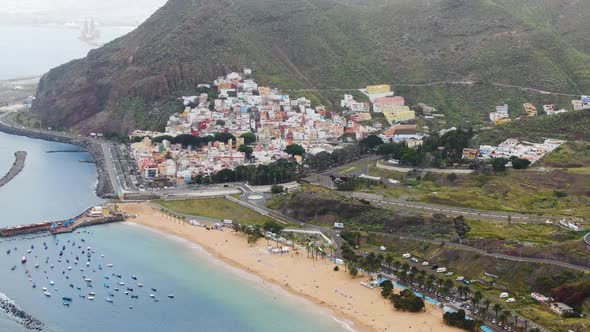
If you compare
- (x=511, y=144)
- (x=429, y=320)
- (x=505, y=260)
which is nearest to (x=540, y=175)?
(x=511, y=144)

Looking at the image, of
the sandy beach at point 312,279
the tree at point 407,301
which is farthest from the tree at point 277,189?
the tree at point 407,301

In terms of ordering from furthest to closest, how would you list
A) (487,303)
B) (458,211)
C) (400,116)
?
(400,116) → (458,211) → (487,303)

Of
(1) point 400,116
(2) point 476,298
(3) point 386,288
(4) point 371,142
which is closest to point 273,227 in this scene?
(3) point 386,288

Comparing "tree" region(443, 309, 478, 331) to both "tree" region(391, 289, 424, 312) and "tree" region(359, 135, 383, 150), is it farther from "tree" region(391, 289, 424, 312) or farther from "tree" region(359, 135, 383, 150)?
"tree" region(359, 135, 383, 150)

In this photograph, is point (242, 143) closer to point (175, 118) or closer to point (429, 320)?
point (175, 118)

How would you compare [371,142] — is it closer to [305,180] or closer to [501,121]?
[305,180]

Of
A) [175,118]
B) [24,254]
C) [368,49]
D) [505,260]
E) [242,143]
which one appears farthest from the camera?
[368,49]
